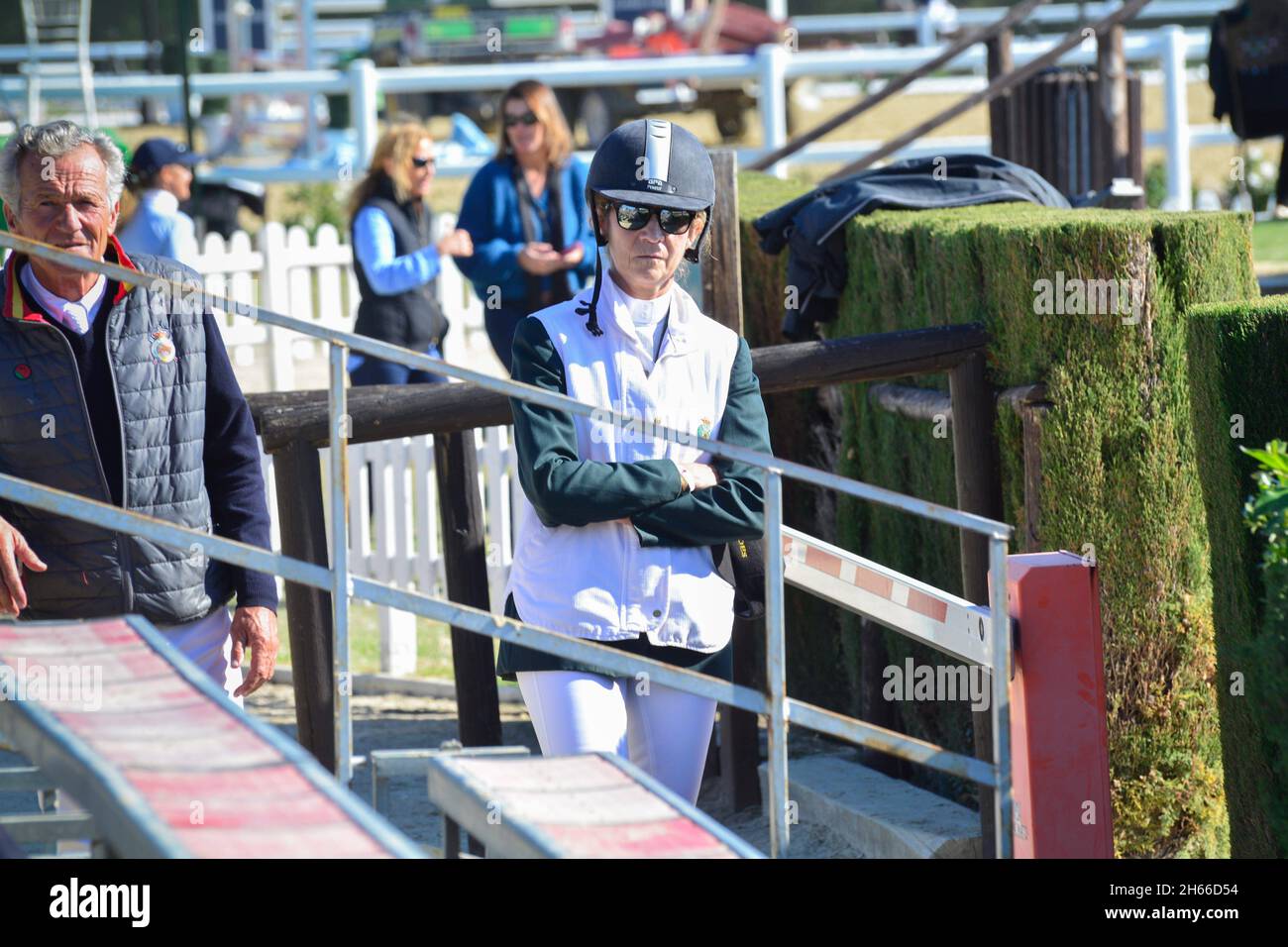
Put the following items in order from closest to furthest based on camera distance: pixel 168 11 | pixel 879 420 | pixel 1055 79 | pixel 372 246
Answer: pixel 879 420
pixel 372 246
pixel 1055 79
pixel 168 11

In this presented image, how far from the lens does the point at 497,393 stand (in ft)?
15.1

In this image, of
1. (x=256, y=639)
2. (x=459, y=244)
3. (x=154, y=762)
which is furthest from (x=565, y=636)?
(x=459, y=244)

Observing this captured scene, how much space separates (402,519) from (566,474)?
4.11 meters

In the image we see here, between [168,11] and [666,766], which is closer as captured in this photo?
[666,766]

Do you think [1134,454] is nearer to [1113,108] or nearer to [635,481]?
[635,481]

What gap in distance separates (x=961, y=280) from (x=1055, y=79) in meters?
4.30

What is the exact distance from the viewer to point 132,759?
255cm

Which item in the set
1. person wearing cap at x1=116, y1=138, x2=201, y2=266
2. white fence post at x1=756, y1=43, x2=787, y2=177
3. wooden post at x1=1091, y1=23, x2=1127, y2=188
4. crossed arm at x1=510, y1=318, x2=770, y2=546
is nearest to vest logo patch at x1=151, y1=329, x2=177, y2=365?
crossed arm at x1=510, y1=318, x2=770, y2=546

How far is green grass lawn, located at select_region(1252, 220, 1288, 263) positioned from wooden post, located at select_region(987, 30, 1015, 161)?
353 centimetres

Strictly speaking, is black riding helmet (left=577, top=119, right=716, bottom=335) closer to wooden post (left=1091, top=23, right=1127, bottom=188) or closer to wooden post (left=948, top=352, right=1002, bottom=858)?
wooden post (left=948, top=352, right=1002, bottom=858)

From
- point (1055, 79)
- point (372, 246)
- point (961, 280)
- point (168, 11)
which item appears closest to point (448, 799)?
point (961, 280)

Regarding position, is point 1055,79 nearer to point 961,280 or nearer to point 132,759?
point 961,280

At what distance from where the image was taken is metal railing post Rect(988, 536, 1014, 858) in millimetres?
2910
